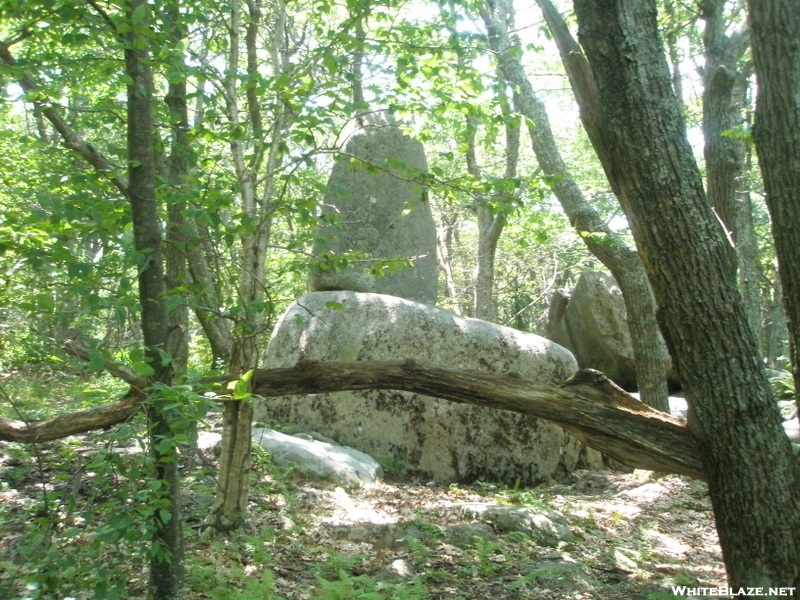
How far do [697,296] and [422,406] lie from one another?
4.92 metres

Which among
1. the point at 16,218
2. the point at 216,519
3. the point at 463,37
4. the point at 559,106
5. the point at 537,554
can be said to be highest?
the point at 559,106

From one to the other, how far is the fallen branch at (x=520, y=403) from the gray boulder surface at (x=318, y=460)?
1816 millimetres

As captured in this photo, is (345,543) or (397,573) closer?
(397,573)

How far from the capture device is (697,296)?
383 cm

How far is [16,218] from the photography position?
10.6ft

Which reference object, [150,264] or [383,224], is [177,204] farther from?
[383,224]

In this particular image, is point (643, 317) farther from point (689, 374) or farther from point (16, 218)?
point (16, 218)

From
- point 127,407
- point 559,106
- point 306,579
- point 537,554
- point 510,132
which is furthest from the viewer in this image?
point 559,106

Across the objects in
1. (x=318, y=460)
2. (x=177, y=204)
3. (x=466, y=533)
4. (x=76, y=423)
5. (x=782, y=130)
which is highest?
(x=782, y=130)

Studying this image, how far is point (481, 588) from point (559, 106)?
19.0 metres

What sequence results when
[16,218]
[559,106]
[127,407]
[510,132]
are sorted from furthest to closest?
[559,106] < [510,132] < [127,407] < [16,218]

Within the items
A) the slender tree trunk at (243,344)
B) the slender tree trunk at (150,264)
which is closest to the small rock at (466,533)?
the slender tree trunk at (243,344)

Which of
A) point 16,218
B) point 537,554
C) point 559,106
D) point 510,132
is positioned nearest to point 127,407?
point 16,218

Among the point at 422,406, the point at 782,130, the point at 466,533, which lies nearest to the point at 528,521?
the point at 466,533
